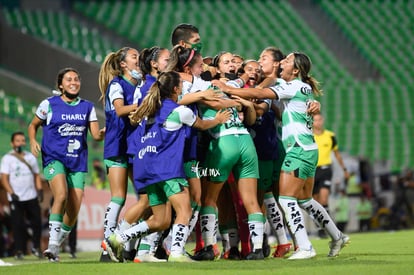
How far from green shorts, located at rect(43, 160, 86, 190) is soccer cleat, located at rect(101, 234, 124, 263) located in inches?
58.1

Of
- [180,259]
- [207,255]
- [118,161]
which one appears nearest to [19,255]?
[118,161]

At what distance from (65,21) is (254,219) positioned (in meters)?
22.5

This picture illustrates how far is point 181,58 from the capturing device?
1122cm

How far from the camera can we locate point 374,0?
39250mm

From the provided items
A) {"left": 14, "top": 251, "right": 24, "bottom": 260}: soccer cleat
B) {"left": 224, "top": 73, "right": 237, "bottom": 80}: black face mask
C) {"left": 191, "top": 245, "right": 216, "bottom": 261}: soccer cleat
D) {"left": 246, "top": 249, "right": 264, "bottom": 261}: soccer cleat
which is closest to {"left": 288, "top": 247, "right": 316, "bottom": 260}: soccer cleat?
{"left": 246, "top": 249, "right": 264, "bottom": 261}: soccer cleat

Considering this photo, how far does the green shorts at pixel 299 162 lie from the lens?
11281 millimetres

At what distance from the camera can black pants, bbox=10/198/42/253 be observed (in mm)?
17594

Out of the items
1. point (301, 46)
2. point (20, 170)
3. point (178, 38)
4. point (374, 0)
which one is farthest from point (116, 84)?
point (374, 0)

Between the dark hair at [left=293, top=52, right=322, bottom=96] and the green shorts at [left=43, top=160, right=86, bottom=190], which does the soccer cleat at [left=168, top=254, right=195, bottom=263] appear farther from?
the dark hair at [left=293, top=52, right=322, bottom=96]

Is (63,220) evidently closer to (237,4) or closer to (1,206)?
(1,206)

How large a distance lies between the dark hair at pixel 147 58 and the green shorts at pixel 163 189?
1.71 meters

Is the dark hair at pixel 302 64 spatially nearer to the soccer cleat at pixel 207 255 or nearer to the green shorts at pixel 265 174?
the green shorts at pixel 265 174

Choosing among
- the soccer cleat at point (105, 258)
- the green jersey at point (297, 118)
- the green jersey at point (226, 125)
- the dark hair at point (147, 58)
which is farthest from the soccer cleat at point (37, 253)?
the green jersey at point (297, 118)

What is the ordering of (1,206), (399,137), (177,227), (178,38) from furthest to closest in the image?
(399,137), (1,206), (178,38), (177,227)
